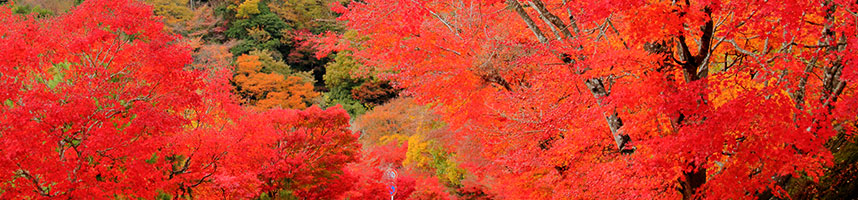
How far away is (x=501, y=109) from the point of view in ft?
36.2

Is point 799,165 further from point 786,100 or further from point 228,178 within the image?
point 228,178

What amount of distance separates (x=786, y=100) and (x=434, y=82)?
710 centimetres

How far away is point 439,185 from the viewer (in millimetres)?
18203

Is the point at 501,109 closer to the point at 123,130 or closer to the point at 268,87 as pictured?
the point at 123,130

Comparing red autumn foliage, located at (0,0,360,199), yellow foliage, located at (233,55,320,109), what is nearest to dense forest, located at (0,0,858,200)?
red autumn foliage, located at (0,0,360,199)

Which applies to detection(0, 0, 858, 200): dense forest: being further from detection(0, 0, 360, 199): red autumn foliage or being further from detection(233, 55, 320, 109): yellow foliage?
detection(233, 55, 320, 109): yellow foliage

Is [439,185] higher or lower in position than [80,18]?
lower

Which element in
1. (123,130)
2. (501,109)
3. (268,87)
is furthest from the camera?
(268,87)

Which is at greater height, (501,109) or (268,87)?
(501,109)

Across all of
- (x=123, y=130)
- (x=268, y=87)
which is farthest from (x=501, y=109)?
(x=268, y=87)

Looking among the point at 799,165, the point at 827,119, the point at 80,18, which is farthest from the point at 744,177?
the point at 80,18

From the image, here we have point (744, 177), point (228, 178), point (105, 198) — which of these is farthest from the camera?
point (228, 178)

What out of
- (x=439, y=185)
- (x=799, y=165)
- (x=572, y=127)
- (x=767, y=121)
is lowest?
(x=439, y=185)

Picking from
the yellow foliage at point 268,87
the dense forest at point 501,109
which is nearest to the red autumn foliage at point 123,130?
the dense forest at point 501,109
